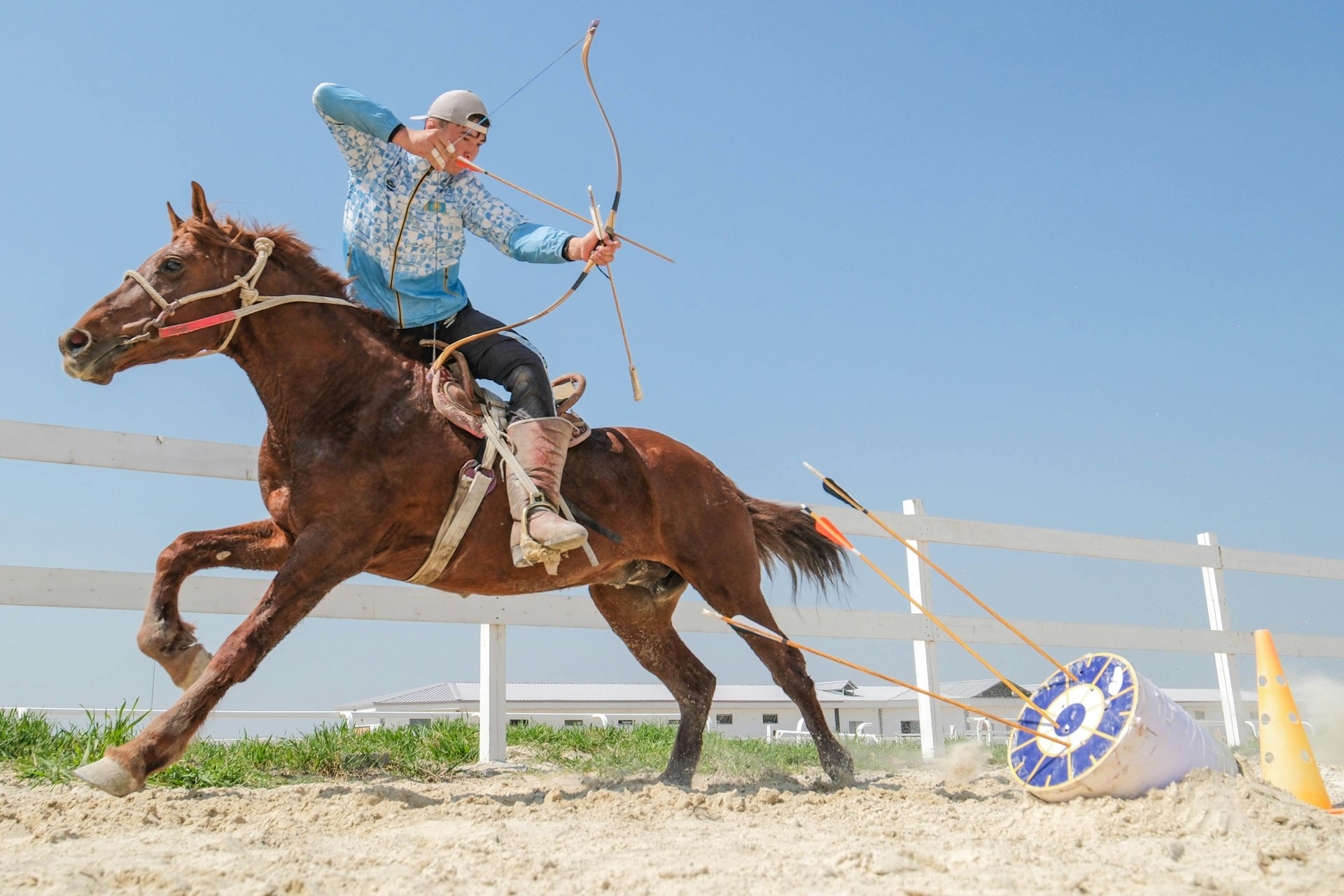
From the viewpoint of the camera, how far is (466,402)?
4.41 meters

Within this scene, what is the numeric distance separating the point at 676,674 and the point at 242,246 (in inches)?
125

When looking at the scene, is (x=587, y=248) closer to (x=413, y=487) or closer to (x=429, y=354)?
(x=429, y=354)

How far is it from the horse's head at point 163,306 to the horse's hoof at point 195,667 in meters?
1.17

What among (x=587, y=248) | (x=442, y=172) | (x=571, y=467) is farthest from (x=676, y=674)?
(x=442, y=172)

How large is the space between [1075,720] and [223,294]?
392 cm

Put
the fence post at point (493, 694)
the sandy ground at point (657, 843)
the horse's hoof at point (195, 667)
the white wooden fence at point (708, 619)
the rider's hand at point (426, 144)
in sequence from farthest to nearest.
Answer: the fence post at point (493, 694), the white wooden fence at point (708, 619), the rider's hand at point (426, 144), the horse's hoof at point (195, 667), the sandy ground at point (657, 843)

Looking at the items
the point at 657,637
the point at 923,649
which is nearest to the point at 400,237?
the point at 657,637

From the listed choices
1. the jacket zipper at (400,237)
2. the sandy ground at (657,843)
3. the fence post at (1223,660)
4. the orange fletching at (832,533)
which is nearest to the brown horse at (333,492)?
the jacket zipper at (400,237)

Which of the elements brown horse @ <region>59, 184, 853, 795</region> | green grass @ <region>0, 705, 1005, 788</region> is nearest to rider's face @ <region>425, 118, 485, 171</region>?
brown horse @ <region>59, 184, 853, 795</region>

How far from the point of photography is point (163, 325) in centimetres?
399

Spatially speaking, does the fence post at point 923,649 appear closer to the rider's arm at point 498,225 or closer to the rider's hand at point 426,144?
the rider's arm at point 498,225

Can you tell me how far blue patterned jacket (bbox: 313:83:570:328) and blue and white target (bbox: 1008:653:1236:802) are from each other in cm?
289

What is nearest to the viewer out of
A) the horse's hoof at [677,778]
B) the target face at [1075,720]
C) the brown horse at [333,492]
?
the target face at [1075,720]

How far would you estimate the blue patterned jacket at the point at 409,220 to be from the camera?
4.38 metres
